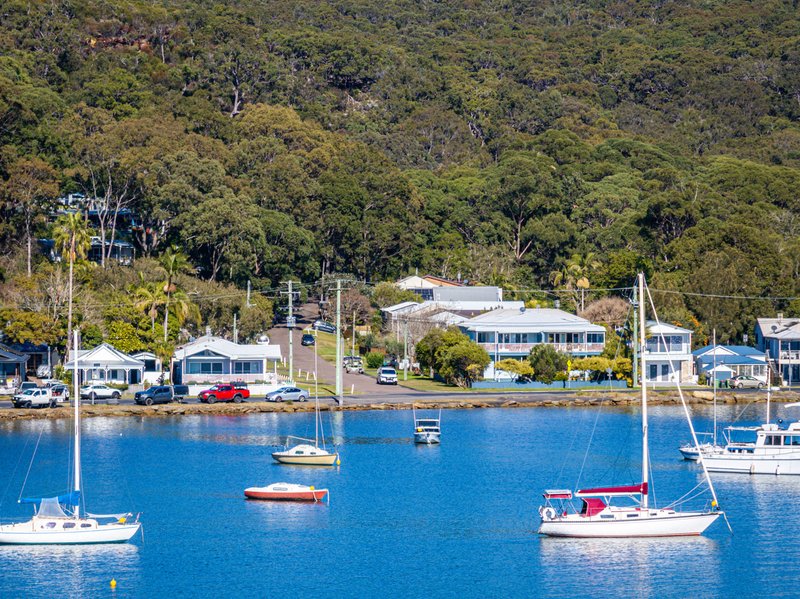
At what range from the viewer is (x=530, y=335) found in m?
112

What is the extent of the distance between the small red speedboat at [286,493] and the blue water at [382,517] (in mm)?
824

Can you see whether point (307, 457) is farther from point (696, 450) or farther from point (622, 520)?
point (622, 520)

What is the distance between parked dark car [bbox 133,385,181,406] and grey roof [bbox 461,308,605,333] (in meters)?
28.7

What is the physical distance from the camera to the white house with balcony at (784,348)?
116m

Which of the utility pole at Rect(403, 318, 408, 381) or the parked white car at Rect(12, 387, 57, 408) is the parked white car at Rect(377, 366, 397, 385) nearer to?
the utility pole at Rect(403, 318, 408, 381)

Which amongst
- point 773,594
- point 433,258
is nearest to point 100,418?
point 773,594

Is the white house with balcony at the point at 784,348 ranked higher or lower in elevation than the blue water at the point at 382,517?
higher

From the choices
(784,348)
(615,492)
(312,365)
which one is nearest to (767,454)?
(615,492)

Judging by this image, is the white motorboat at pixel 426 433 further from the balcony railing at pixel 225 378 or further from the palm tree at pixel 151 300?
the palm tree at pixel 151 300

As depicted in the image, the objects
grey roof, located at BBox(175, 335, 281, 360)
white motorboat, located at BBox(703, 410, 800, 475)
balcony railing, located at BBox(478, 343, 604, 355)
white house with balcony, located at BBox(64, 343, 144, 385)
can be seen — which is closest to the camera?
white motorboat, located at BBox(703, 410, 800, 475)

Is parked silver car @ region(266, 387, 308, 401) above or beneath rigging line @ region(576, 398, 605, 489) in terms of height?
above

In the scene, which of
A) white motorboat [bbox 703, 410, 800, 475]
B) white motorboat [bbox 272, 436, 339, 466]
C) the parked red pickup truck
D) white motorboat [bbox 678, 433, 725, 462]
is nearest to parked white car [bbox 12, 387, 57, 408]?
the parked red pickup truck

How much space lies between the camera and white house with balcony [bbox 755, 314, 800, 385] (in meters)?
116

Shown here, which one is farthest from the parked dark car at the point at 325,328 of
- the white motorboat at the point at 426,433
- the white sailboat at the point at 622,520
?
the white sailboat at the point at 622,520
